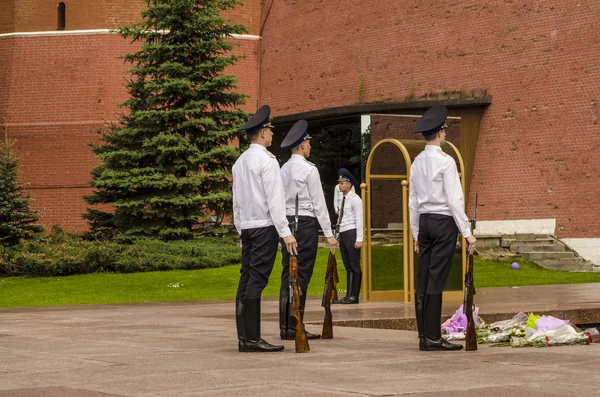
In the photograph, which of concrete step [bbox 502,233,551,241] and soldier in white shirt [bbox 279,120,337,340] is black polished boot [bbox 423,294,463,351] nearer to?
soldier in white shirt [bbox 279,120,337,340]

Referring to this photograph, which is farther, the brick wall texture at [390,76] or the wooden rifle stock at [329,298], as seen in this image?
the brick wall texture at [390,76]

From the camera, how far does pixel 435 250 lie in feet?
28.6

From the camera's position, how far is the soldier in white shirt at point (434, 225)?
8.59m

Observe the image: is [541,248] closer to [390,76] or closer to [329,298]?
[390,76]

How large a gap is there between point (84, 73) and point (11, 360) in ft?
86.8

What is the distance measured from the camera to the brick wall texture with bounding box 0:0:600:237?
25062mm

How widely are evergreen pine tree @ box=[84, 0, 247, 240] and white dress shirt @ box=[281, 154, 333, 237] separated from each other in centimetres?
1586

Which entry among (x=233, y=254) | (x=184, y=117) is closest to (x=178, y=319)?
(x=233, y=254)

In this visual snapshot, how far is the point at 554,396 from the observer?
574 cm

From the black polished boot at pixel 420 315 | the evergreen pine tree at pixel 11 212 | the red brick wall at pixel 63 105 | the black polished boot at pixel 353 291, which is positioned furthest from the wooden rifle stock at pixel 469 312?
the red brick wall at pixel 63 105

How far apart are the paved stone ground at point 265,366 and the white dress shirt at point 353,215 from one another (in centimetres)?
414

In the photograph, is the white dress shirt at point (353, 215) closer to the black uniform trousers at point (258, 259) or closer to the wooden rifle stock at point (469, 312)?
the wooden rifle stock at point (469, 312)

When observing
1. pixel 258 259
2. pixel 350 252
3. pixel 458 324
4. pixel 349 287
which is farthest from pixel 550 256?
pixel 258 259

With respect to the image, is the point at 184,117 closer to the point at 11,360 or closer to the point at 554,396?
the point at 11,360
